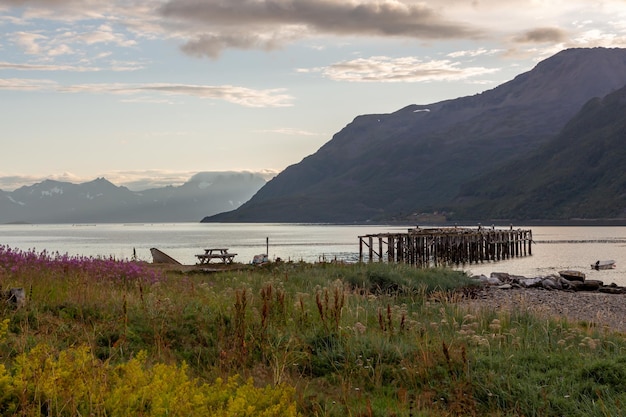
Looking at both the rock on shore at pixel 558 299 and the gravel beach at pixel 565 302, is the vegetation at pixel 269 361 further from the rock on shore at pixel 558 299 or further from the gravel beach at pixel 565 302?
the gravel beach at pixel 565 302

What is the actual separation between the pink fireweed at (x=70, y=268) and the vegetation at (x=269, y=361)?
0.61 metres

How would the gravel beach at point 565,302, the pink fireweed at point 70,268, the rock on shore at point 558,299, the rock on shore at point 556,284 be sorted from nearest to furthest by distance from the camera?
the pink fireweed at point 70,268, the rock on shore at point 558,299, the gravel beach at point 565,302, the rock on shore at point 556,284

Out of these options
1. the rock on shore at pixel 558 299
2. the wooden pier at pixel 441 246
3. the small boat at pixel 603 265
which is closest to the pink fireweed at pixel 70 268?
the rock on shore at pixel 558 299

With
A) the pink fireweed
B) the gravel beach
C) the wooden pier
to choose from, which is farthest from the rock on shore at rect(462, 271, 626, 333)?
the wooden pier

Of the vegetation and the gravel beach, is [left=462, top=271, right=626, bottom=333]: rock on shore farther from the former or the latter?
the vegetation

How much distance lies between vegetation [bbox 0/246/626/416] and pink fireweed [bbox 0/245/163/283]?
607 mm

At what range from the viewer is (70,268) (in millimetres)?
16453

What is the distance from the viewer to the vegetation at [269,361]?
6.13m

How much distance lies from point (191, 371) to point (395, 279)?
14.8 meters

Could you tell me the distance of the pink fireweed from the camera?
15.4m

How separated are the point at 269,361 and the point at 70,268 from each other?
8.43 m

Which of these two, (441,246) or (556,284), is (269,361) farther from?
(441,246)

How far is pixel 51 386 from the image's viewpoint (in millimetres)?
5969

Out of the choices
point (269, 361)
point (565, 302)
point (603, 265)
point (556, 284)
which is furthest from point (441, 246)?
point (269, 361)
